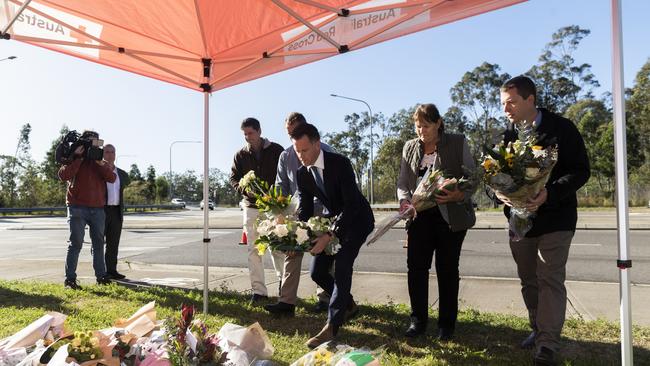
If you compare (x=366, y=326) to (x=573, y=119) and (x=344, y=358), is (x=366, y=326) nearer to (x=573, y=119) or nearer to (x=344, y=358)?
(x=344, y=358)

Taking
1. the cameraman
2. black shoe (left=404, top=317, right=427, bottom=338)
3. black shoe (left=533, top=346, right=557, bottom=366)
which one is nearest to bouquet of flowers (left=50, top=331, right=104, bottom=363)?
black shoe (left=404, top=317, right=427, bottom=338)

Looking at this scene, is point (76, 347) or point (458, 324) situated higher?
point (76, 347)

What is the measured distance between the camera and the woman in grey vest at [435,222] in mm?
3914

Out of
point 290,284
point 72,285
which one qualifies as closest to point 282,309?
point 290,284

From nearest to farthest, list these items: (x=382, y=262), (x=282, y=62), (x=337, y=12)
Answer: (x=337, y=12) < (x=282, y=62) < (x=382, y=262)

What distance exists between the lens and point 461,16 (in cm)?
371

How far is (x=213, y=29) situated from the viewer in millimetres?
4637

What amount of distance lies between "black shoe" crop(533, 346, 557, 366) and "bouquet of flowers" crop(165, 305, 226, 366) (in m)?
2.19

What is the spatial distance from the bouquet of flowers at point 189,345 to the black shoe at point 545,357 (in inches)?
86.4

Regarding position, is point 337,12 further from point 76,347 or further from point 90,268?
point 90,268

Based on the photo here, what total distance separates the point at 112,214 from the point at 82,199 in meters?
0.88

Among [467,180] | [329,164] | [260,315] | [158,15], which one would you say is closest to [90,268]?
[260,315]

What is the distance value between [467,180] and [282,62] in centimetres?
236

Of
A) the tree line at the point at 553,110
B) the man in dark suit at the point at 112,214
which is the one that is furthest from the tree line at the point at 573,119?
the man in dark suit at the point at 112,214
